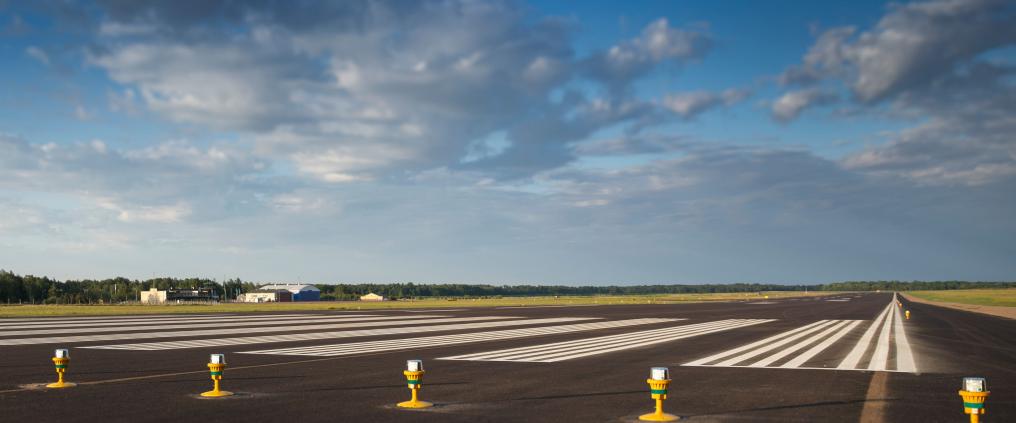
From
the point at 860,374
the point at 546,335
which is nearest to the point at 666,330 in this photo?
the point at 546,335

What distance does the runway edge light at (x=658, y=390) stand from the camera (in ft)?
A: 35.2

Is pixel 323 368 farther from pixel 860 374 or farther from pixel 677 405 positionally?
pixel 860 374

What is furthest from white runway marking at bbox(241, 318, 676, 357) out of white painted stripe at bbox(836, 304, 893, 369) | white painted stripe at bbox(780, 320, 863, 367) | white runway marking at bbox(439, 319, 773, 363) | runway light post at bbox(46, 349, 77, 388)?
white painted stripe at bbox(836, 304, 893, 369)

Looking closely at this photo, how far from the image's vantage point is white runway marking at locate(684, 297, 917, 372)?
2002 centimetres

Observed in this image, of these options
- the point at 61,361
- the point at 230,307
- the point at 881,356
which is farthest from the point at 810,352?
the point at 230,307

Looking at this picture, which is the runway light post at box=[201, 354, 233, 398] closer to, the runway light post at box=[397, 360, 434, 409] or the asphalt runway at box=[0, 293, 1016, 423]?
the asphalt runway at box=[0, 293, 1016, 423]

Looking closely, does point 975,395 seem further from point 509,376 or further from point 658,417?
point 509,376

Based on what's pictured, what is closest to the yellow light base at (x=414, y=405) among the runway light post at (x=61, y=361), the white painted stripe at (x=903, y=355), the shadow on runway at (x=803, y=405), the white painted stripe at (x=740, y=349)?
the shadow on runway at (x=803, y=405)

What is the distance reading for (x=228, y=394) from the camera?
47.1ft

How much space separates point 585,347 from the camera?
84.8ft

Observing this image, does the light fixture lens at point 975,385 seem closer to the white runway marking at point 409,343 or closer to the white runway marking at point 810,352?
the white runway marking at point 810,352

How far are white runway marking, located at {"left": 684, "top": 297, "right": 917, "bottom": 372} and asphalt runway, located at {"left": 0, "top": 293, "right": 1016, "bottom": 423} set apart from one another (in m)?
0.08

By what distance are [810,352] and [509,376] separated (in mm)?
11587

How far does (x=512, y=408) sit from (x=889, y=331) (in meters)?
29.8
